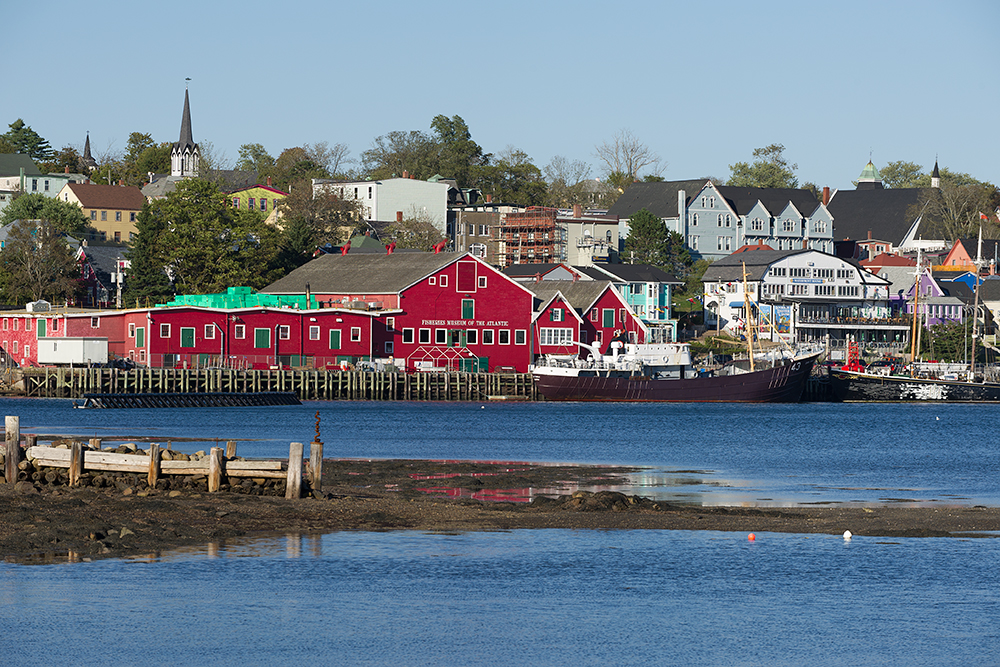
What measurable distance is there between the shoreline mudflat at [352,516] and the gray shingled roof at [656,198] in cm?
11050

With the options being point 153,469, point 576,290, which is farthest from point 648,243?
point 153,469

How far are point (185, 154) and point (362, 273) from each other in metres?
76.6

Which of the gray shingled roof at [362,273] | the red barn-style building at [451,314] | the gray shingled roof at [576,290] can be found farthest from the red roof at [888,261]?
the gray shingled roof at [362,273]

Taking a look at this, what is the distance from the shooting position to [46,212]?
129 meters

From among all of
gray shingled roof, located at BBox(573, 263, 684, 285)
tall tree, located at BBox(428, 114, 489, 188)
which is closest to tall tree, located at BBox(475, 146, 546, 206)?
tall tree, located at BBox(428, 114, 489, 188)

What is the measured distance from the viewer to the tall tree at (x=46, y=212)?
12825cm

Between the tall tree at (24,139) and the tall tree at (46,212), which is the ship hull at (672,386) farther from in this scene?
the tall tree at (24,139)

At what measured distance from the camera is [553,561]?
24516 millimetres

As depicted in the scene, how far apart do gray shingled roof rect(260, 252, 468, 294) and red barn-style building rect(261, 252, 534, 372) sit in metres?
0.15

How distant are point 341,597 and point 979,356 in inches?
3982

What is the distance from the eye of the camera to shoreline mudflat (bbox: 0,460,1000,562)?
2489 cm

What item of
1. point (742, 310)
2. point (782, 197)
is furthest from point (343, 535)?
point (782, 197)

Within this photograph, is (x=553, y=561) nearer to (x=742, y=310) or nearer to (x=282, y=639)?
(x=282, y=639)

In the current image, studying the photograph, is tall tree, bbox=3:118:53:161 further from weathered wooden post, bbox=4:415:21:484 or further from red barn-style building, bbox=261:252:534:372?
weathered wooden post, bbox=4:415:21:484
